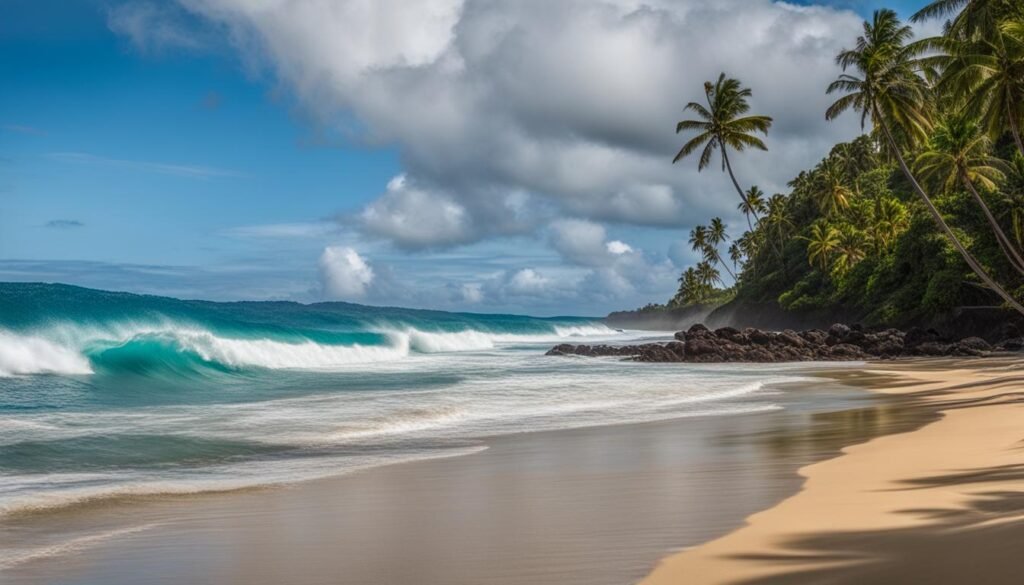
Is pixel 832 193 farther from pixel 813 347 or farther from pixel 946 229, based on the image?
pixel 946 229

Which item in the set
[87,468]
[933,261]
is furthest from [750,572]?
[933,261]

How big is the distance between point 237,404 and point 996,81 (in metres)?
21.0

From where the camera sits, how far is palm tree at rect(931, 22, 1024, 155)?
22.6 meters

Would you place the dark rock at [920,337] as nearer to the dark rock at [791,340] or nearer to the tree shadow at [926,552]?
the dark rock at [791,340]

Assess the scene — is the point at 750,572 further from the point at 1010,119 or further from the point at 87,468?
the point at 1010,119

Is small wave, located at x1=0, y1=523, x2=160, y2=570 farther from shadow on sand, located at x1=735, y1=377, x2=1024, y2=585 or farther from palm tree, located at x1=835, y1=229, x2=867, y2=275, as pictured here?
palm tree, located at x1=835, y1=229, x2=867, y2=275

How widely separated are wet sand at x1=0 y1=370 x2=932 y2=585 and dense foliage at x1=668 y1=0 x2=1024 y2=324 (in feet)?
62.2

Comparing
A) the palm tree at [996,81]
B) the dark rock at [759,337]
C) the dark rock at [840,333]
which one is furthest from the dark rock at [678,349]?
the palm tree at [996,81]

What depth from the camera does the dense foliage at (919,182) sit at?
963 inches

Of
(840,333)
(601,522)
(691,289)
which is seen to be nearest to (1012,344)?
(840,333)

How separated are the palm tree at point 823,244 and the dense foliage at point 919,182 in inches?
5.0

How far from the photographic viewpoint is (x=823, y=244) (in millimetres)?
58375

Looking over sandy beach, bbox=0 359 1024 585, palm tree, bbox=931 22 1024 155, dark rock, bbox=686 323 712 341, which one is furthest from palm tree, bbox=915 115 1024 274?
sandy beach, bbox=0 359 1024 585

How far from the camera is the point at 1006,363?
84.8 feet
